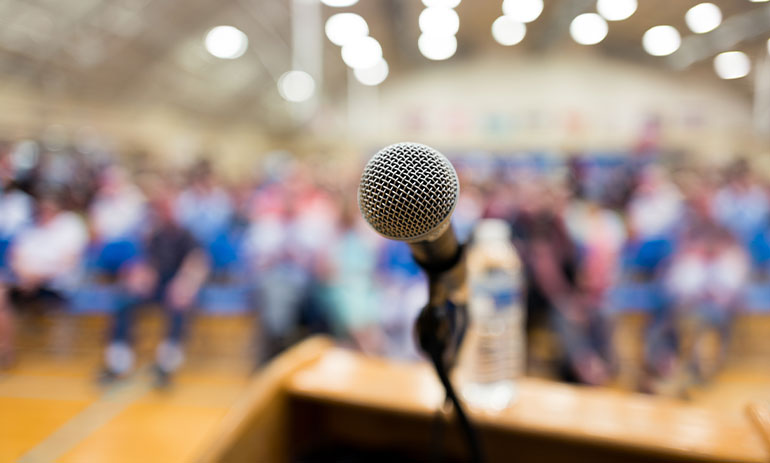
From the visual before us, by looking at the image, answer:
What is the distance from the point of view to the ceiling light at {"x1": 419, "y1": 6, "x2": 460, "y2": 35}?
120 inches

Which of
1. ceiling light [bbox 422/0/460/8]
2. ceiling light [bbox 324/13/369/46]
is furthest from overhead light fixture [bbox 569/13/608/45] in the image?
ceiling light [bbox 324/13/369/46]

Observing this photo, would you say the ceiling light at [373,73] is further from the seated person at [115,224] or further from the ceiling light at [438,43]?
the seated person at [115,224]

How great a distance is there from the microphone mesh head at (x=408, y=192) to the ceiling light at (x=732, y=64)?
239 cm

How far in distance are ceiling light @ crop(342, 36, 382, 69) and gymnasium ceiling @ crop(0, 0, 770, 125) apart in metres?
0.16

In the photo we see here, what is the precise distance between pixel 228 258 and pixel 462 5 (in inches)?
102

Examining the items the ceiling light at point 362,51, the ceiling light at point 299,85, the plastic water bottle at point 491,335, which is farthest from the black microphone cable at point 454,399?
the ceiling light at point 299,85

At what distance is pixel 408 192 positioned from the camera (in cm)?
42

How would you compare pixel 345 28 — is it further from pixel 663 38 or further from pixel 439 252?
pixel 439 252

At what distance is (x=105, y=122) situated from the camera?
9531 mm

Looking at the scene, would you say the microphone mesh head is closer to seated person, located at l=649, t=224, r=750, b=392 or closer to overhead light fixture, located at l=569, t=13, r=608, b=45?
overhead light fixture, located at l=569, t=13, r=608, b=45

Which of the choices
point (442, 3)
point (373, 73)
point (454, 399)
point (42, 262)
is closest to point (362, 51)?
point (373, 73)

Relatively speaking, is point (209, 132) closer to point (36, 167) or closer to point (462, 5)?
point (36, 167)

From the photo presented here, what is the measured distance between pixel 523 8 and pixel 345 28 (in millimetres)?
2773

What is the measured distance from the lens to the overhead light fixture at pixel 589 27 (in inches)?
95.8
